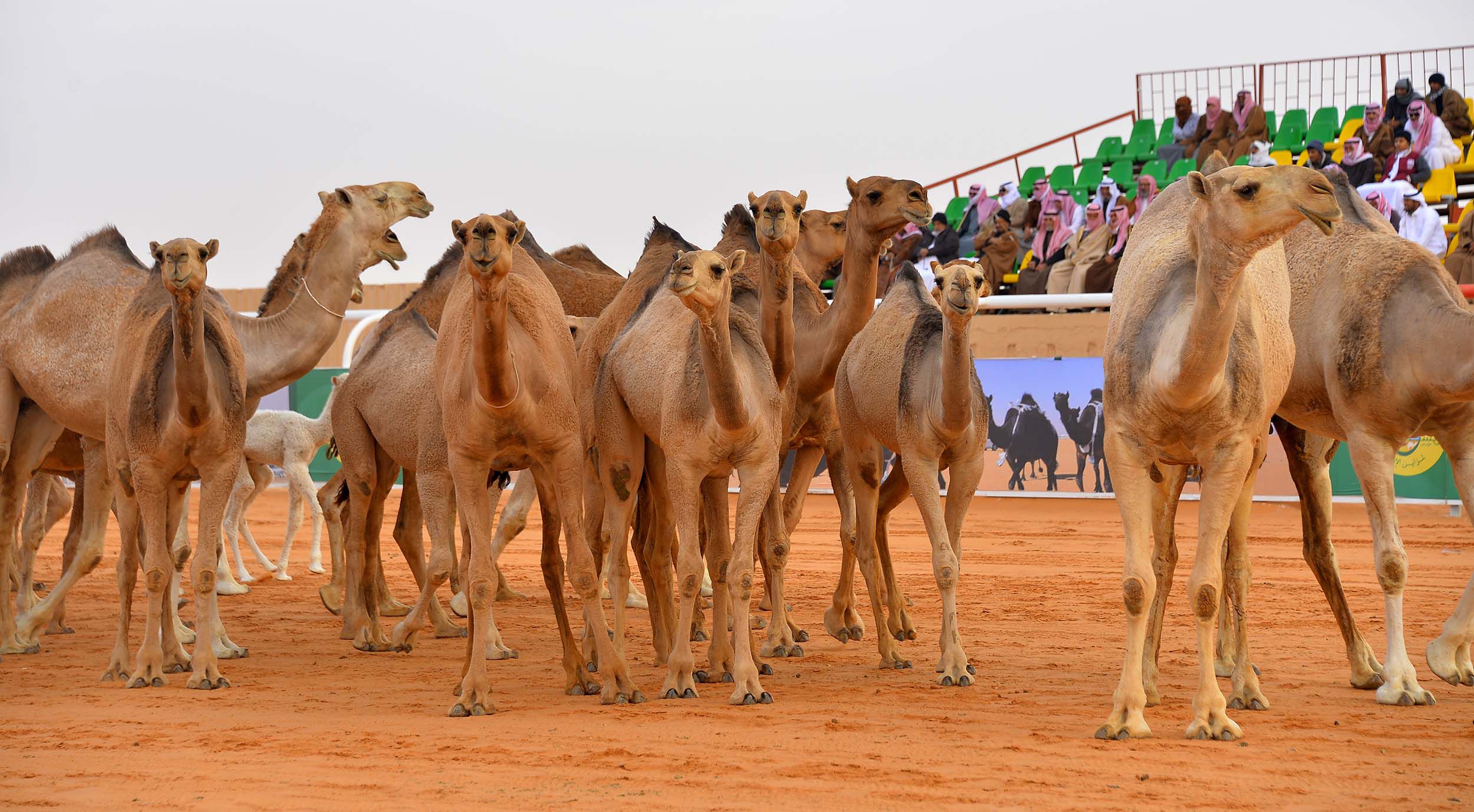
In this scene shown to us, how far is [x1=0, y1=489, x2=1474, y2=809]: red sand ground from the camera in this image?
16.6ft

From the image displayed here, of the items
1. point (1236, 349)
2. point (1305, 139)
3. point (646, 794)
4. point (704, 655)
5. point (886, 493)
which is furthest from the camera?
point (1305, 139)

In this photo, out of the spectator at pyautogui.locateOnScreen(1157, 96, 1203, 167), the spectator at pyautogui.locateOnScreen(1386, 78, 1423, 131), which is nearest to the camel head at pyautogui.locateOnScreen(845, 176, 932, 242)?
the spectator at pyautogui.locateOnScreen(1386, 78, 1423, 131)

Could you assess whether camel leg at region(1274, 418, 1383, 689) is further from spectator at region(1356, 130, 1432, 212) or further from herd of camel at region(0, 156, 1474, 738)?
spectator at region(1356, 130, 1432, 212)

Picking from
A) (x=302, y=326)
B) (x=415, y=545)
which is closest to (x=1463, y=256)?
(x=415, y=545)

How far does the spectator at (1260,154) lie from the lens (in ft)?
62.2

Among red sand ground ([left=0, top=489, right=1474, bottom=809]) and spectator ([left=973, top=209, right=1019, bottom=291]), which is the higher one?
spectator ([left=973, top=209, right=1019, bottom=291])

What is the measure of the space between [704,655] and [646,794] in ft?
12.4

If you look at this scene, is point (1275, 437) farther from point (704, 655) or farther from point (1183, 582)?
point (704, 655)

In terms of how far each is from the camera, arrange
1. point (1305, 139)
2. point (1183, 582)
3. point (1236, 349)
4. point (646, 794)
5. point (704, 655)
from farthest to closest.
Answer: point (1305, 139) < point (1183, 582) < point (704, 655) < point (1236, 349) < point (646, 794)

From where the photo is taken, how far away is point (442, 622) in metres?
9.88

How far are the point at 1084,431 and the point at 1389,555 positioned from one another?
9445 millimetres

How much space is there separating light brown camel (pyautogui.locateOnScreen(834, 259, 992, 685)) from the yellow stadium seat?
1306 centimetres

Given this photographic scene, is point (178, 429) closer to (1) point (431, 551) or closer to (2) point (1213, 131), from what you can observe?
(1) point (431, 551)

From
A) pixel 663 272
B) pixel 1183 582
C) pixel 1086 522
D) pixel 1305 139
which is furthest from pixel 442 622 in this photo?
pixel 1305 139
